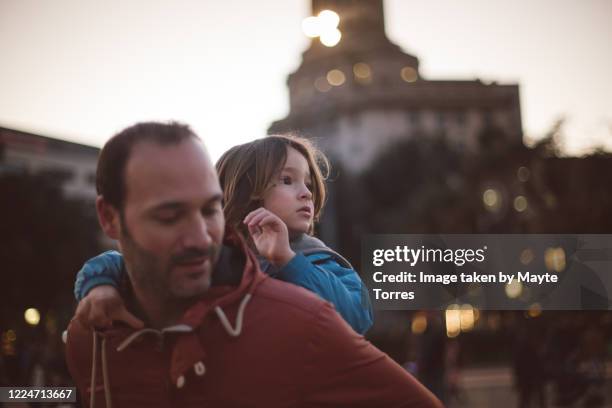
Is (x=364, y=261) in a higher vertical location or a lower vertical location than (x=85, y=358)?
lower

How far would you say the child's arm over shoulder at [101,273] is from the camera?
172 cm

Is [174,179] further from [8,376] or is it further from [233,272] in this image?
[8,376]

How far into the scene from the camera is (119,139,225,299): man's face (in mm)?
1443

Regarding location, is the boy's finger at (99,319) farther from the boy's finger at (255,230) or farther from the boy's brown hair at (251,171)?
the boy's brown hair at (251,171)

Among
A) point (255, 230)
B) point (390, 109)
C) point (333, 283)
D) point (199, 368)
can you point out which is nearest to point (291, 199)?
point (255, 230)

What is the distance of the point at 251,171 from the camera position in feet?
8.16

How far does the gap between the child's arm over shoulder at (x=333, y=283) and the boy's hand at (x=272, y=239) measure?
0.12 feet

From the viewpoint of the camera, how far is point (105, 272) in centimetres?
177

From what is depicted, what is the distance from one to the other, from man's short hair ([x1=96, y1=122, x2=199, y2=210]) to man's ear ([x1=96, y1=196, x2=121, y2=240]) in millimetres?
27

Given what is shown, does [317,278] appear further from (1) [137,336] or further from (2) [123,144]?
(2) [123,144]

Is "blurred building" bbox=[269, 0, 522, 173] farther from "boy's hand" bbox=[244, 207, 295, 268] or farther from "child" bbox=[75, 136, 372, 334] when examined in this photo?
"boy's hand" bbox=[244, 207, 295, 268]

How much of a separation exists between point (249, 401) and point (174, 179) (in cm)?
51

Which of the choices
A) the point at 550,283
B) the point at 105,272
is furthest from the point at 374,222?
the point at 105,272

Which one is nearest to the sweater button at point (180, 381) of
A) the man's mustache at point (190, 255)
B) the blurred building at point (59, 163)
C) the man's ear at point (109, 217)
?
the man's mustache at point (190, 255)
